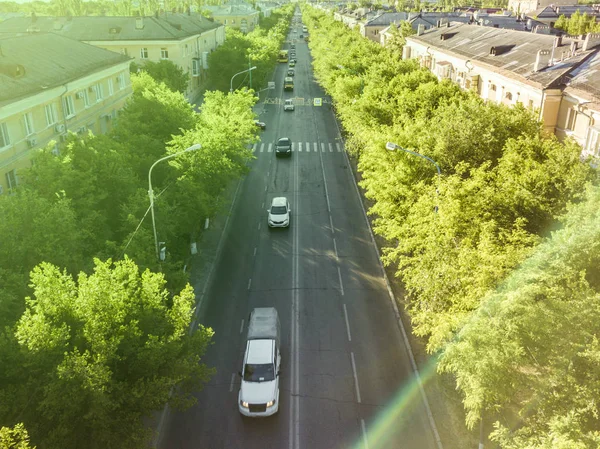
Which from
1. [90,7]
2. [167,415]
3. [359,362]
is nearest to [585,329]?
A: [359,362]

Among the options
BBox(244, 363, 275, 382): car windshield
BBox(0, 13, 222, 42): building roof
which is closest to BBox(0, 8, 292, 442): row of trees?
BBox(244, 363, 275, 382): car windshield

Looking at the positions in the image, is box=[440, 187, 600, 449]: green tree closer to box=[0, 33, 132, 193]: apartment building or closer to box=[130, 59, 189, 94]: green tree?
box=[0, 33, 132, 193]: apartment building

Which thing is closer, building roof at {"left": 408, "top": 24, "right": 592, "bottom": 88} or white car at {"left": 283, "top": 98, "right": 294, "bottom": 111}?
building roof at {"left": 408, "top": 24, "right": 592, "bottom": 88}

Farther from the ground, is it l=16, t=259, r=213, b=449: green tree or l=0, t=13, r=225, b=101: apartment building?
l=0, t=13, r=225, b=101: apartment building

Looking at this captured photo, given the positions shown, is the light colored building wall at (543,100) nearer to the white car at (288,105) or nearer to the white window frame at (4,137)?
the white window frame at (4,137)

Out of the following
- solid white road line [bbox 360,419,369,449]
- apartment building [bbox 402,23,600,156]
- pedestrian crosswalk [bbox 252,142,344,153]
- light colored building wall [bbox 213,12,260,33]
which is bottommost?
solid white road line [bbox 360,419,369,449]

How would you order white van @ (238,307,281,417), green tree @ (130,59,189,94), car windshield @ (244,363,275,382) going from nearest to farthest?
1. white van @ (238,307,281,417)
2. car windshield @ (244,363,275,382)
3. green tree @ (130,59,189,94)

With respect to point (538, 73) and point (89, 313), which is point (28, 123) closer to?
point (89, 313)

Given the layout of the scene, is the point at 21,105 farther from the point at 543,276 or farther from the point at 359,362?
the point at 543,276
